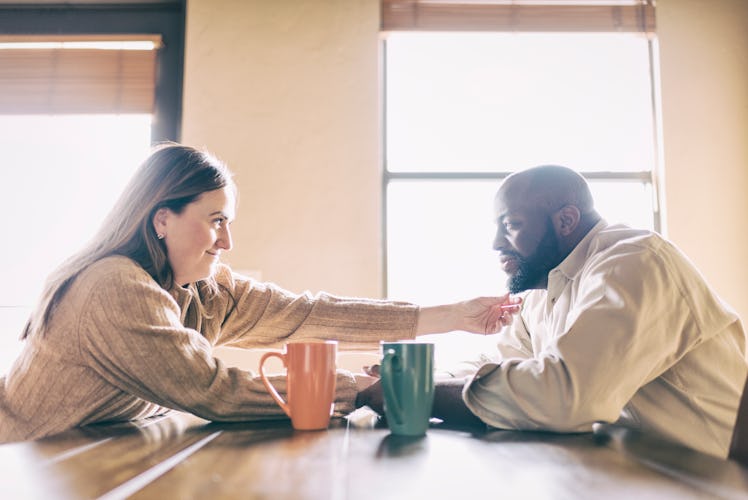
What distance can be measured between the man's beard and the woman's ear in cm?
82

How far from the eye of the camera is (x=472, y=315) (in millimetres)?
1767

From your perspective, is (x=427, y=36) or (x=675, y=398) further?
(x=427, y=36)

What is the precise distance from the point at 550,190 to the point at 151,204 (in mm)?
891

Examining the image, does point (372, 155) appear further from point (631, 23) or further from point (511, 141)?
point (631, 23)

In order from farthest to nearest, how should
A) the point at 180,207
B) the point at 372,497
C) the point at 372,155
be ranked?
the point at 372,155 → the point at 180,207 → the point at 372,497

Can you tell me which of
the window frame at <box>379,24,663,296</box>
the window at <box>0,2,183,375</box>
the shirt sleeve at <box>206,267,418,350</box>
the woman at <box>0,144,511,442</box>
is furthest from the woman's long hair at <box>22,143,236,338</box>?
the window at <box>0,2,183,375</box>

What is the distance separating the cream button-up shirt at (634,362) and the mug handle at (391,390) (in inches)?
7.7

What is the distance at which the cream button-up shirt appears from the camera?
3.31 feet

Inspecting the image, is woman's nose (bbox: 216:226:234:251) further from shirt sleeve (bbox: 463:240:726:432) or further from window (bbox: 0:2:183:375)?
window (bbox: 0:2:183:375)

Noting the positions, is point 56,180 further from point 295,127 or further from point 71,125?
point 295,127

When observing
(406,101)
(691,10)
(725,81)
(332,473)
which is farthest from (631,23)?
(332,473)

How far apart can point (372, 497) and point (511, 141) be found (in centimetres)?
253

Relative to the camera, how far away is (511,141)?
288 cm

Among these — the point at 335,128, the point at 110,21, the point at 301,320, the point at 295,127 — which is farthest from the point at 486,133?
the point at 110,21
